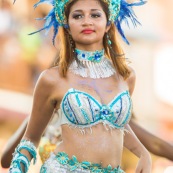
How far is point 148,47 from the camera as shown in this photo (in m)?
14.9

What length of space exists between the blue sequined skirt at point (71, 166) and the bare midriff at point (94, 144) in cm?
3

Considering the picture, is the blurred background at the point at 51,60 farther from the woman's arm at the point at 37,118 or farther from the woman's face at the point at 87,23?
the woman's face at the point at 87,23

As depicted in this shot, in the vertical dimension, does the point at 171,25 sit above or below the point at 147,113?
above

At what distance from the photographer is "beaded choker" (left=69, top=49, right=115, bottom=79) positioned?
5.32 meters

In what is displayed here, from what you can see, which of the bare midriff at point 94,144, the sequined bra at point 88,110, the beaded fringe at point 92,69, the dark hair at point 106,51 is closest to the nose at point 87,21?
the dark hair at point 106,51

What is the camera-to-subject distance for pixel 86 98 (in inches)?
204

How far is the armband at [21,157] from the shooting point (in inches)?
203

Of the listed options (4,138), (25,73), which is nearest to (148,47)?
(25,73)

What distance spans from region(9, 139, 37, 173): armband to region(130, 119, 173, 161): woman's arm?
90 centimetres

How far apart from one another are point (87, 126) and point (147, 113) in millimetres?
9585

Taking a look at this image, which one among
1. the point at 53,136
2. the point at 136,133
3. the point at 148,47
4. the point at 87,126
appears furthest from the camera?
the point at 148,47

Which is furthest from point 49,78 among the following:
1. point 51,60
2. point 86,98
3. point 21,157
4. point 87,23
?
point 51,60

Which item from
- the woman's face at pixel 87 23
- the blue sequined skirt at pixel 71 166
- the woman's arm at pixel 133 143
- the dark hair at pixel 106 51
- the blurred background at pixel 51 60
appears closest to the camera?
the blue sequined skirt at pixel 71 166

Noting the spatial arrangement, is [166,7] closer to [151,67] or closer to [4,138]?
[151,67]
